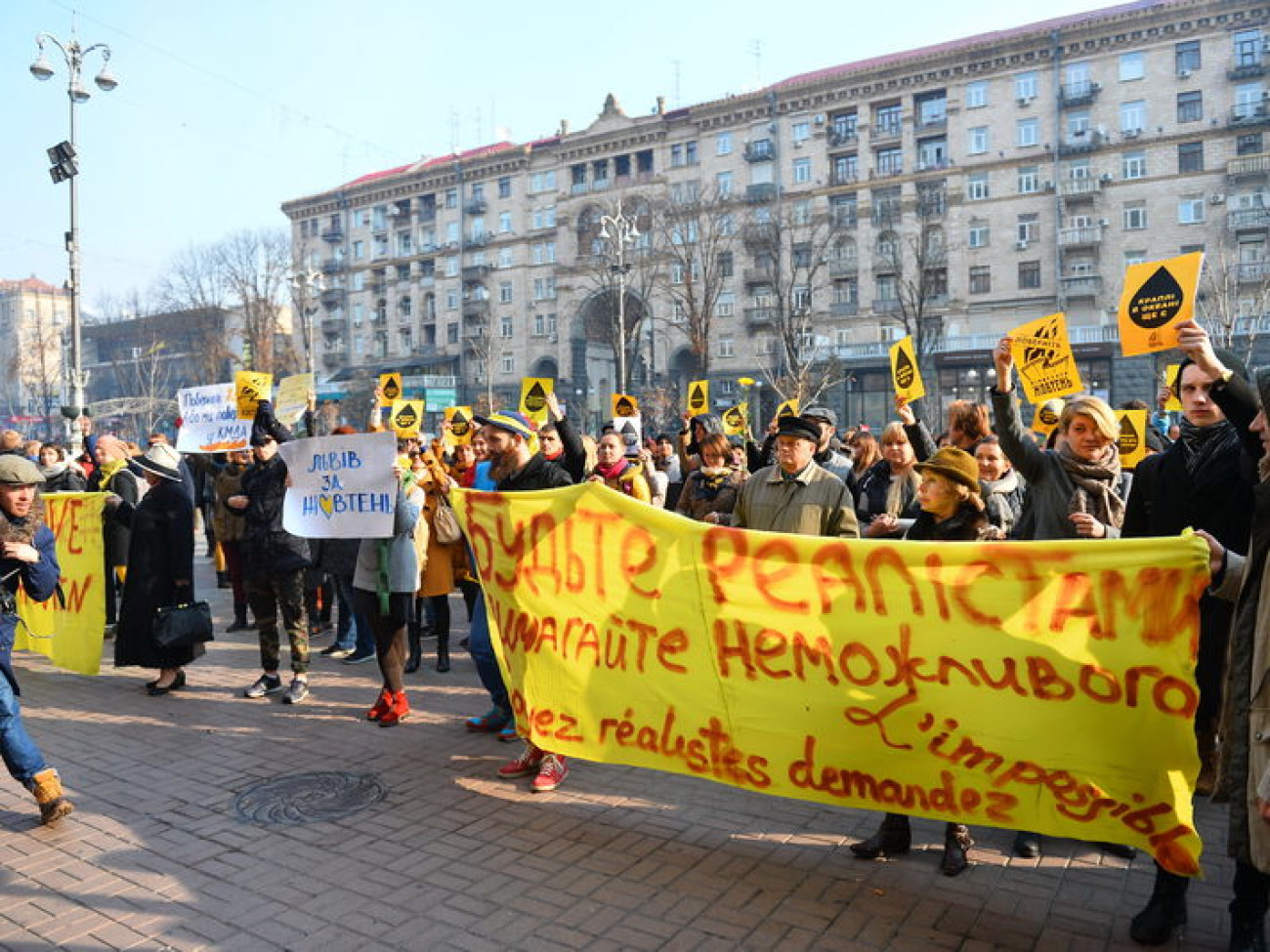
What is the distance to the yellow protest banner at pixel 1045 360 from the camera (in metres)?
7.51

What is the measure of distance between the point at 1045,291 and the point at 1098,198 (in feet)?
17.4

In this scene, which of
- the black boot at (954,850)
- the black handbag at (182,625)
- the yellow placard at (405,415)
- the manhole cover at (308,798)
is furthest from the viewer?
the yellow placard at (405,415)

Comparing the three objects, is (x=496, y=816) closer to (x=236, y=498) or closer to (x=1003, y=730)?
(x=1003, y=730)

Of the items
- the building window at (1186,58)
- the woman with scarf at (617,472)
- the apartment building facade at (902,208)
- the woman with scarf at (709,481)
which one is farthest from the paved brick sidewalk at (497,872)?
the building window at (1186,58)

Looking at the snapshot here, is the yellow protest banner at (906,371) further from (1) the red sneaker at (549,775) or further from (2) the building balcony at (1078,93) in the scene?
(2) the building balcony at (1078,93)

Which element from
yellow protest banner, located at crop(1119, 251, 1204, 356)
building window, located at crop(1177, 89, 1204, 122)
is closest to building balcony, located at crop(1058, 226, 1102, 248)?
building window, located at crop(1177, 89, 1204, 122)

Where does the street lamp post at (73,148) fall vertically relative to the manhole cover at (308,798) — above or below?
above

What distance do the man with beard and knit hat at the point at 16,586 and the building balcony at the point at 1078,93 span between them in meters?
52.3

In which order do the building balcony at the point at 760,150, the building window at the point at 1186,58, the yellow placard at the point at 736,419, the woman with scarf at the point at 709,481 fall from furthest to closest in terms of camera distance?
the building balcony at the point at 760,150
the building window at the point at 1186,58
the yellow placard at the point at 736,419
the woman with scarf at the point at 709,481

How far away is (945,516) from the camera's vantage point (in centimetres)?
430

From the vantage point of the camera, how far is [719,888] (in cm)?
396

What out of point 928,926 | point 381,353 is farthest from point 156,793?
point 381,353

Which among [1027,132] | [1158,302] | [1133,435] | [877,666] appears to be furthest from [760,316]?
[877,666]

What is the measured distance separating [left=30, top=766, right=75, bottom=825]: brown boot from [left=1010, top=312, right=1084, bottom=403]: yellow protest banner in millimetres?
7136
